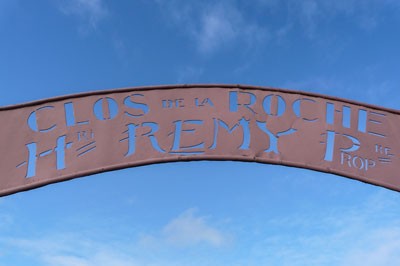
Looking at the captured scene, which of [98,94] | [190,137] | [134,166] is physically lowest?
[134,166]

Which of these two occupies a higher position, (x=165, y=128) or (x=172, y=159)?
(x=165, y=128)

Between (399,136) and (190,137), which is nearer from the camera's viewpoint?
(190,137)

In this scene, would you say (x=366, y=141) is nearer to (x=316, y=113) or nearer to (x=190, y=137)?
(x=316, y=113)

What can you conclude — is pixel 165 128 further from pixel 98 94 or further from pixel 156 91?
pixel 98 94

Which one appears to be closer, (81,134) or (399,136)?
(81,134)

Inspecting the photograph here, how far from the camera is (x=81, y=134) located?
4.78m

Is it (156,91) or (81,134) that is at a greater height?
(156,91)

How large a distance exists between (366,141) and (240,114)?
1.25 m

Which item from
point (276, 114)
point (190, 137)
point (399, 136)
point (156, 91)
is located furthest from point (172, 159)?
point (399, 136)

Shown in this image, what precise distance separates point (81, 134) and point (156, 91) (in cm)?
79

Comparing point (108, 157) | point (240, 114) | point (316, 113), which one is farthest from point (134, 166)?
point (316, 113)

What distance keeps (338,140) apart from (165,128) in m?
1.64

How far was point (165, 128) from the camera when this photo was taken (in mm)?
4844

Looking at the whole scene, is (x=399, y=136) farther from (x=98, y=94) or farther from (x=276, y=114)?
(x=98, y=94)
